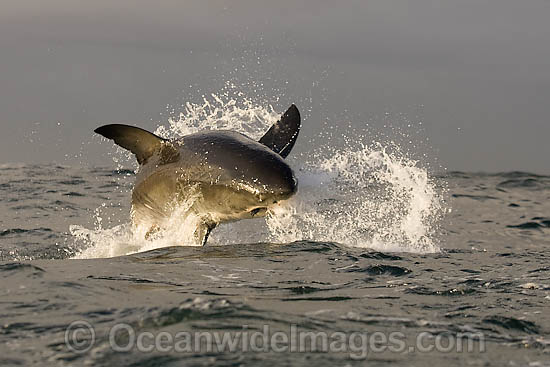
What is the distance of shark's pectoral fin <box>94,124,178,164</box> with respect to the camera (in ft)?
33.6

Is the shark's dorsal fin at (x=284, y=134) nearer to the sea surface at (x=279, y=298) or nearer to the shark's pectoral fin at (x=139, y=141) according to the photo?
the sea surface at (x=279, y=298)

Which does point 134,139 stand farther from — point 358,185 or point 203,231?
point 358,185

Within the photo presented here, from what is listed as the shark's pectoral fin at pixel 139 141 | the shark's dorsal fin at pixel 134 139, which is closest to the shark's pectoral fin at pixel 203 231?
the shark's pectoral fin at pixel 139 141

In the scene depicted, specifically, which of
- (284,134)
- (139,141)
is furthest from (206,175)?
(284,134)

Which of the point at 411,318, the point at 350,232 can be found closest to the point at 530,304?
the point at 411,318

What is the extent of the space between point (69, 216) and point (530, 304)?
1410cm

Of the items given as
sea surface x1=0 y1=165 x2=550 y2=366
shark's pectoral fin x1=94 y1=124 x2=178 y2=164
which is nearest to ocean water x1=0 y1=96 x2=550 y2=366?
sea surface x1=0 y1=165 x2=550 y2=366

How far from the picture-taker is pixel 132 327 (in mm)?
5211

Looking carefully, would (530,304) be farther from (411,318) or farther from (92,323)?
(92,323)

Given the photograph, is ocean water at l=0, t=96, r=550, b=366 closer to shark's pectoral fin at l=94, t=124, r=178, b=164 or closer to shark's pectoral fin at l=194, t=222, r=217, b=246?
shark's pectoral fin at l=194, t=222, r=217, b=246

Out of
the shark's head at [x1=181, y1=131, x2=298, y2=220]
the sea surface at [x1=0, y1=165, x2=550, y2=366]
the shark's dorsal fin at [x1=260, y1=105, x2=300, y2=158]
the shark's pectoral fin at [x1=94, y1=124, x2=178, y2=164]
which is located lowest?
the sea surface at [x1=0, y1=165, x2=550, y2=366]

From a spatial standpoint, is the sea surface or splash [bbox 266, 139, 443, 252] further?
splash [bbox 266, 139, 443, 252]

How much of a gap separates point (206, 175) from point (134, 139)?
1494 millimetres

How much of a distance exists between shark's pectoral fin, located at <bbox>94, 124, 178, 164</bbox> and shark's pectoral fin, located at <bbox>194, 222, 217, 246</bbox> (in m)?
1.01
